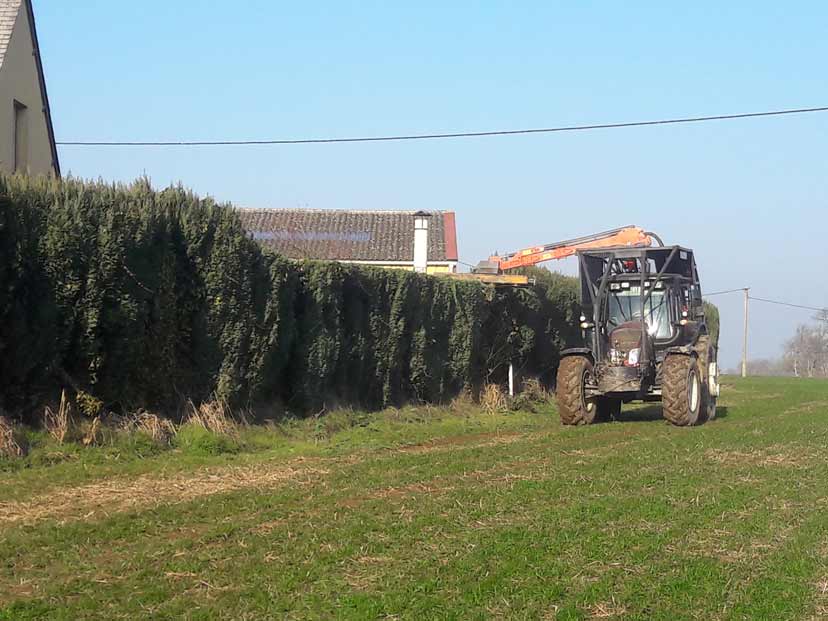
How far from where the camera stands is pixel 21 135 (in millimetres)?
19688

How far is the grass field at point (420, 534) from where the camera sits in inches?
225

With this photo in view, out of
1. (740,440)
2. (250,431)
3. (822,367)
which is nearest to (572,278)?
(740,440)

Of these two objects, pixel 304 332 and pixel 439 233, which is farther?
pixel 439 233

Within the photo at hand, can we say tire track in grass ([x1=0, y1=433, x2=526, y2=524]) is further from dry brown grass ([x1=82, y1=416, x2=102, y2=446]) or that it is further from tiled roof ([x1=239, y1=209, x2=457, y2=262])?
tiled roof ([x1=239, y1=209, x2=457, y2=262])

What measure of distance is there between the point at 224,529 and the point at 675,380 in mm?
10540

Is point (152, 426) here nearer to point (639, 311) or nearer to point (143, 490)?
point (143, 490)

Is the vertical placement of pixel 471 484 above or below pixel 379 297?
below

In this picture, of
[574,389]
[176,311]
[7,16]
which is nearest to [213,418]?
[176,311]

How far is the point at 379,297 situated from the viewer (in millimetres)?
17000

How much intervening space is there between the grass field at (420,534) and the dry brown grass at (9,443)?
0.28 metres

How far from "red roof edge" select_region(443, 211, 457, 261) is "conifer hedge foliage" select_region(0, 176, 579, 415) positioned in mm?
20962

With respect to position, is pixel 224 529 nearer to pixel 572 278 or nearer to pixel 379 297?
pixel 379 297

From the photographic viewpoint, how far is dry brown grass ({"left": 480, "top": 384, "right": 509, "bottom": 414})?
19.8 metres

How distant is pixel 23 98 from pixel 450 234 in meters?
22.8
